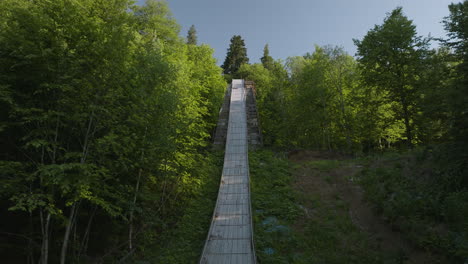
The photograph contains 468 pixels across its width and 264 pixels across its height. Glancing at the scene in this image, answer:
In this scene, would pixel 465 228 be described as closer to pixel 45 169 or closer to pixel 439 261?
pixel 439 261

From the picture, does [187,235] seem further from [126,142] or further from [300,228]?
[126,142]

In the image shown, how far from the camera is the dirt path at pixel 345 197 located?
23.5 feet

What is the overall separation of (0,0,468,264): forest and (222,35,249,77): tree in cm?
3760

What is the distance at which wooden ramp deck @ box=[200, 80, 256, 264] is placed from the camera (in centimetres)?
784

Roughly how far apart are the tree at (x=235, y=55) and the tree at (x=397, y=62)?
126 feet

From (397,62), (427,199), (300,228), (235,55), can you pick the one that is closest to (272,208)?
(300,228)

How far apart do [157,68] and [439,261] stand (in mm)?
9828

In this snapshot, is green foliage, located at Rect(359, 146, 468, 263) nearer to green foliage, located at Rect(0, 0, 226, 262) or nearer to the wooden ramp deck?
the wooden ramp deck

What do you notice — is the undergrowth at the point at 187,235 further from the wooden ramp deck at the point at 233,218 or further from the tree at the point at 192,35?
the tree at the point at 192,35

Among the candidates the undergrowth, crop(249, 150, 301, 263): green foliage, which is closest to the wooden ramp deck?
crop(249, 150, 301, 263): green foliage

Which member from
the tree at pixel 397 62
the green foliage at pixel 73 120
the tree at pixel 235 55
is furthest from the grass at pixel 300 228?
the tree at pixel 235 55

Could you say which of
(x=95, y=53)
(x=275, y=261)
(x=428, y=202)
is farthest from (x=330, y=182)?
(x=95, y=53)

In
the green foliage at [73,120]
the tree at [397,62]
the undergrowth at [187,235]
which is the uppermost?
the tree at [397,62]

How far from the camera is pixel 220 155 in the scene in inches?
685
